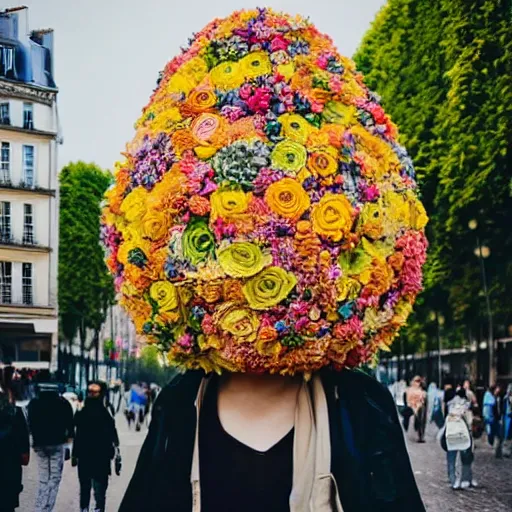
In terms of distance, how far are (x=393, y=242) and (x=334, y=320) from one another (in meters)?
0.38

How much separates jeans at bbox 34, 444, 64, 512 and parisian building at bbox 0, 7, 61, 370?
274 inches

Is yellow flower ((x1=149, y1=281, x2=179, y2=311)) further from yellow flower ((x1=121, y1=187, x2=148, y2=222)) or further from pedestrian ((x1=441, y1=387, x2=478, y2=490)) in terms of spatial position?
pedestrian ((x1=441, y1=387, x2=478, y2=490))

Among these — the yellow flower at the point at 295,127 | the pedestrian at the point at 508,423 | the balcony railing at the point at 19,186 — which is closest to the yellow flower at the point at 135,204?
the yellow flower at the point at 295,127

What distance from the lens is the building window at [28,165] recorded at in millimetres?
20859

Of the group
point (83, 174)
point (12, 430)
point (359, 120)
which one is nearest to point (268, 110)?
point (359, 120)

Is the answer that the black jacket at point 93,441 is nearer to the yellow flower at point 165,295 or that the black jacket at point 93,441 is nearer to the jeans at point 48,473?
the jeans at point 48,473

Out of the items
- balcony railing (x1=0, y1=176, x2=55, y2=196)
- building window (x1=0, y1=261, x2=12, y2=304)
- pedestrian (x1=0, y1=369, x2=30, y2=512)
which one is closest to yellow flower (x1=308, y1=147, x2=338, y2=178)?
pedestrian (x1=0, y1=369, x2=30, y2=512)

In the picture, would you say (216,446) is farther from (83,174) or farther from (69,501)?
(83,174)

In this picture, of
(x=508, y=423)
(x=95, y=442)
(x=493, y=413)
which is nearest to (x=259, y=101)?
(x=95, y=442)

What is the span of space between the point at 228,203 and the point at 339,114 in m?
0.59

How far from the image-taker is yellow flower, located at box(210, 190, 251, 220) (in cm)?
406

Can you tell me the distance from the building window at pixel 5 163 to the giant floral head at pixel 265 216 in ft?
50.7

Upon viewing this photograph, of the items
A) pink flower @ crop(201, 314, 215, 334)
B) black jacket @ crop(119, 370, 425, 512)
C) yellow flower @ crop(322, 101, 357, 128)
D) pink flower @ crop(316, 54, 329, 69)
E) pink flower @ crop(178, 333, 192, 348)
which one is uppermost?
pink flower @ crop(316, 54, 329, 69)

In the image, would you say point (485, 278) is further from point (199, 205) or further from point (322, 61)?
point (199, 205)
